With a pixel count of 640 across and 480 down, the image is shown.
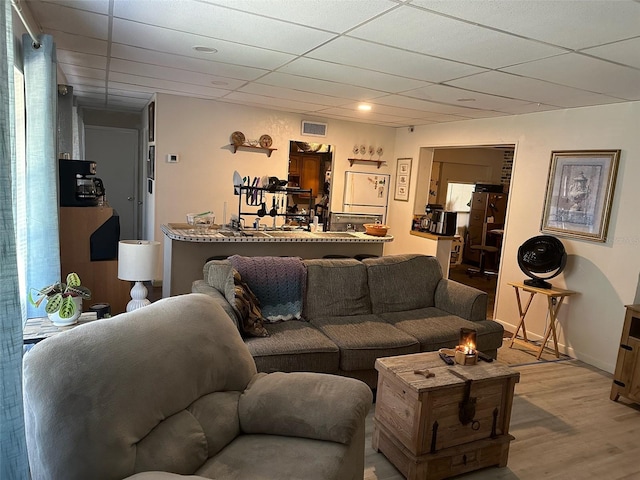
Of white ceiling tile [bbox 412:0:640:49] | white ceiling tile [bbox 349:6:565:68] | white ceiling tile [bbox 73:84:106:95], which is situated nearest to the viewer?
white ceiling tile [bbox 412:0:640:49]

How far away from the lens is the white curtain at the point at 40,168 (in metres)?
2.59

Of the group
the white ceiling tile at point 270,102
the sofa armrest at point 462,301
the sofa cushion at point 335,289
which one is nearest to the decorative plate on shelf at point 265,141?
the white ceiling tile at point 270,102

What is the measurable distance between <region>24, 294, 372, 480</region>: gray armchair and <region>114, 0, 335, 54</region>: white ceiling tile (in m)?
1.55

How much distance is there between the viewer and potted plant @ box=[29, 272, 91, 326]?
2.27 metres

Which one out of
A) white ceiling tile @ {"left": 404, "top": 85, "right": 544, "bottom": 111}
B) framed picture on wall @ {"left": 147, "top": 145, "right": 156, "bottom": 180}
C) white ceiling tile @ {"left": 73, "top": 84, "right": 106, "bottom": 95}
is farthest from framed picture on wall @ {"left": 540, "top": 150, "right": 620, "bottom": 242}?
white ceiling tile @ {"left": 73, "top": 84, "right": 106, "bottom": 95}

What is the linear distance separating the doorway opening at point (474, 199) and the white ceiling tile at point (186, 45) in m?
4.87

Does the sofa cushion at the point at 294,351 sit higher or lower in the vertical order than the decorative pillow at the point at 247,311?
lower

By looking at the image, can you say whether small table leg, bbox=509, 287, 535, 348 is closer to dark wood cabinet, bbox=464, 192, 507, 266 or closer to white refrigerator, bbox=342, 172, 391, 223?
white refrigerator, bbox=342, 172, 391, 223

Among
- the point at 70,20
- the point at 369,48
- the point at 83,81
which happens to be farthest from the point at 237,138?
the point at 369,48

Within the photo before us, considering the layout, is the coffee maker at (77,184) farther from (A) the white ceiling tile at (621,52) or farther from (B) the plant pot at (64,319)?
(A) the white ceiling tile at (621,52)

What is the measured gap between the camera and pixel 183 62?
Answer: 3.50m

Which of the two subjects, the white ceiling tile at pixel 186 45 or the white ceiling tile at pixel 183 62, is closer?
the white ceiling tile at pixel 186 45

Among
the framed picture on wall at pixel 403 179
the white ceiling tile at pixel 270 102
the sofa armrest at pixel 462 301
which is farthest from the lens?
the framed picture on wall at pixel 403 179

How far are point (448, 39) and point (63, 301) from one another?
100 inches
